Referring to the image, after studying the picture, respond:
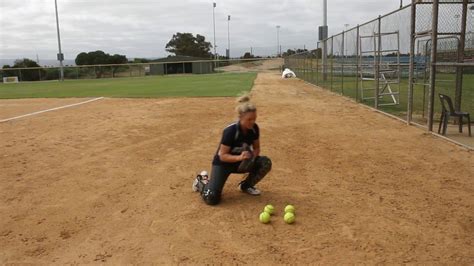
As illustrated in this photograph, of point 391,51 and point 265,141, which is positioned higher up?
point 391,51

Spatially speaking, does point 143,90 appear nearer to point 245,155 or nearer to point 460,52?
point 460,52

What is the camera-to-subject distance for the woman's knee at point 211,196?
475 cm

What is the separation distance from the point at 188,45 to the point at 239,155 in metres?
98.5

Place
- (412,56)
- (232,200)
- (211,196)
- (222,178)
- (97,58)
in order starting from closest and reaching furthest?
1. (211,196)
2. (222,178)
3. (232,200)
4. (412,56)
5. (97,58)

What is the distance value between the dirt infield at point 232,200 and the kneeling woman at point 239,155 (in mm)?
205

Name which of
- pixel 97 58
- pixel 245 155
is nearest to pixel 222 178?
pixel 245 155

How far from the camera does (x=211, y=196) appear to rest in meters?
4.75

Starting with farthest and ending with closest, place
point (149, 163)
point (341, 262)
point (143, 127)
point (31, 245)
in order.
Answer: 1. point (143, 127)
2. point (149, 163)
3. point (31, 245)
4. point (341, 262)

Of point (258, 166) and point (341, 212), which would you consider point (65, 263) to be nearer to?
point (258, 166)

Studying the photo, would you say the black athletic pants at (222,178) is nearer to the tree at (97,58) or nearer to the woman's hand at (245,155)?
the woman's hand at (245,155)

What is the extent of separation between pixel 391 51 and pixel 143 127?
7189 millimetres

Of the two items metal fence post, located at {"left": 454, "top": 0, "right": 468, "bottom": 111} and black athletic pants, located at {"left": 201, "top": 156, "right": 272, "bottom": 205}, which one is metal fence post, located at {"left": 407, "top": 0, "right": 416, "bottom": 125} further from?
black athletic pants, located at {"left": 201, "top": 156, "right": 272, "bottom": 205}

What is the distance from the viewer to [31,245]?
13.0 ft

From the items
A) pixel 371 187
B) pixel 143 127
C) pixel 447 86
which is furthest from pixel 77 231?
pixel 447 86
